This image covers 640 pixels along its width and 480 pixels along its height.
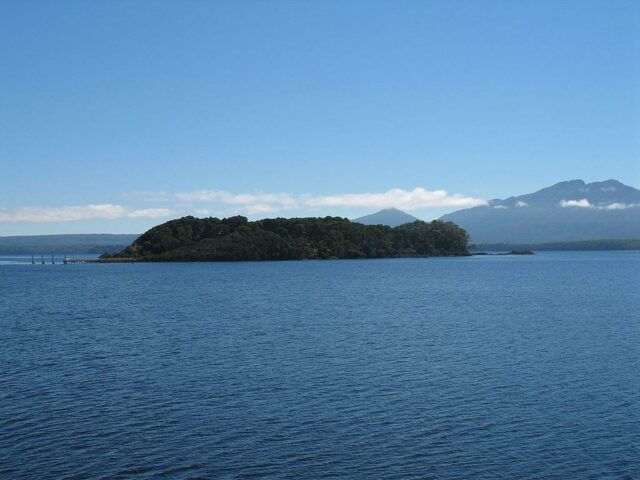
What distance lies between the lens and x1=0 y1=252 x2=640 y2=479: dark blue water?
24703 millimetres

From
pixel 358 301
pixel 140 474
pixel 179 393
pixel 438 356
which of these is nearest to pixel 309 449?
pixel 140 474

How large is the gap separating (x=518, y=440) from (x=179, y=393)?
17.2 metres

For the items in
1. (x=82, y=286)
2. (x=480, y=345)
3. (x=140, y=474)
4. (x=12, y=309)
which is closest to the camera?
(x=140, y=474)

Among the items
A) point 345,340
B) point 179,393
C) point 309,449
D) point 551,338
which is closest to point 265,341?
point 345,340

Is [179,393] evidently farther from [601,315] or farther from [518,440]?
[601,315]

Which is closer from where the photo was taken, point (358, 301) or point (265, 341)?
point (265, 341)

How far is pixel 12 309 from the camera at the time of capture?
81.7 metres

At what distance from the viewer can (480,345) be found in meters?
49.5

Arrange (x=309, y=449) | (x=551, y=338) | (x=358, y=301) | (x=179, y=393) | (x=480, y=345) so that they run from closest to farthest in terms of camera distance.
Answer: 1. (x=309, y=449)
2. (x=179, y=393)
3. (x=480, y=345)
4. (x=551, y=338)
5. (x=358, y=301)

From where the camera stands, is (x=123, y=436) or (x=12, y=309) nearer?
(x=123, y=436)

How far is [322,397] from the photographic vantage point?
33.7 metres

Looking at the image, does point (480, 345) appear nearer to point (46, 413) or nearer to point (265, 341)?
point (265, 341)

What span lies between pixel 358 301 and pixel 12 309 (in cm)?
4304

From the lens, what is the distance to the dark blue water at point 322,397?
81.0 feet
